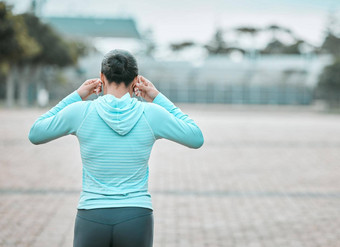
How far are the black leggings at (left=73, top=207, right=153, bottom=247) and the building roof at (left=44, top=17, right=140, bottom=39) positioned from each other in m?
55.3

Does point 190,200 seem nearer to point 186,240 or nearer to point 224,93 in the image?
point 186,240

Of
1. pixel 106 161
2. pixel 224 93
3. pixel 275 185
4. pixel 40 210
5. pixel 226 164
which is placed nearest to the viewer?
pixel 106 161

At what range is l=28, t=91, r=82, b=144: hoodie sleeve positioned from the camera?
2297mm

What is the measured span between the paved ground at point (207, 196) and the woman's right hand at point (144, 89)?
303cm

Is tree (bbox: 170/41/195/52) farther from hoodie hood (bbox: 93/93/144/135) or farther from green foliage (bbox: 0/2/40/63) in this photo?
hoodie hood (bbox: 93/93/144/135)

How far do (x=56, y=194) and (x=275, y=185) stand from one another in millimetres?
3374

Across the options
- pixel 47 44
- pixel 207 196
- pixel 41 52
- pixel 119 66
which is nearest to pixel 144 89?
pixel 119 66

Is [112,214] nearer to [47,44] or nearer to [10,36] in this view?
[10,36]

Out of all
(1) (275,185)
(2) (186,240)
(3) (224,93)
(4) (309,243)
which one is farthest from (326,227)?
(3) (224,93)

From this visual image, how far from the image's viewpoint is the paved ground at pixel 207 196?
561 cm

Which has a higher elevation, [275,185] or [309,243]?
[309,243]

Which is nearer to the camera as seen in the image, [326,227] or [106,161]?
[106,161]

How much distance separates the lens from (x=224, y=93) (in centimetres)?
6594

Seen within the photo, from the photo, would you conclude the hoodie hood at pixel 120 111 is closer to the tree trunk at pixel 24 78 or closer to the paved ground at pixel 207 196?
the paved ground at pixel 207 196
